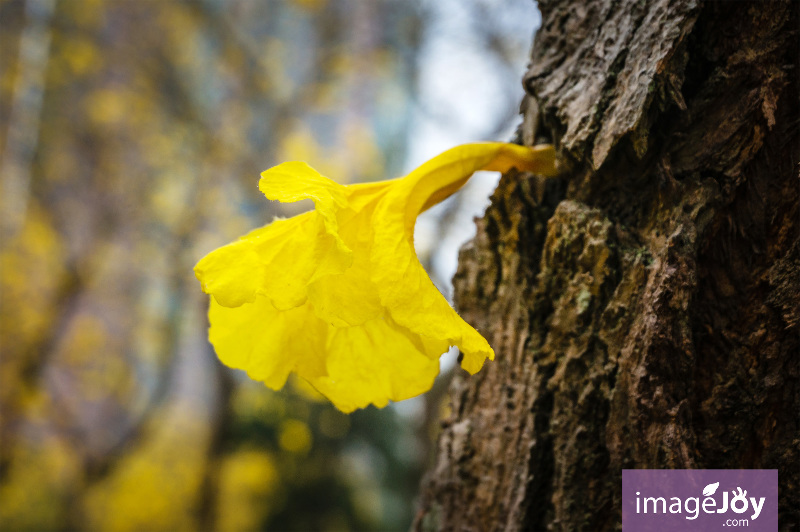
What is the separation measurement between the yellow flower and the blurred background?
1819mm

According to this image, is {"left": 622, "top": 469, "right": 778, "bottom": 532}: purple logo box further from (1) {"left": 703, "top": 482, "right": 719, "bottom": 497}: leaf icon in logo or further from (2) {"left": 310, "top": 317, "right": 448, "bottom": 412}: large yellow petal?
(2) {"left": 310, "top": 317, "right": 448, "bottom": 412}: large yellow petal

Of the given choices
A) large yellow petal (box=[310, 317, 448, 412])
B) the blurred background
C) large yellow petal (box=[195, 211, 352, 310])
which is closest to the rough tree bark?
large yellow petal (box=[310, 317, 448, 412])

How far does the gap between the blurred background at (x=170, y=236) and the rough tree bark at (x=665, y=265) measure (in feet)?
5.82

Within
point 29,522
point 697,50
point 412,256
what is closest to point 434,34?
point 697,50

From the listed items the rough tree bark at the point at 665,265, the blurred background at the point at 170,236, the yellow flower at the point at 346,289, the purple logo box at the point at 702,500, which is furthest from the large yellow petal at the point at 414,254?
the blurred background at the point at 170,236

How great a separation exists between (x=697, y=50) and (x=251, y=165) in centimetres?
238

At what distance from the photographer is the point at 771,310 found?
0.45 metres

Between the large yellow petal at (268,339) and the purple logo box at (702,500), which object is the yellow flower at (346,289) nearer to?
the large yellow petal at (268,339)

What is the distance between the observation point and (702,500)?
437 millimetres

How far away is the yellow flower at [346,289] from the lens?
0.38 m

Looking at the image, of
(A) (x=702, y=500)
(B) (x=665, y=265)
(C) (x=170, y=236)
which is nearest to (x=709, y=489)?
(A) (x=702, y=500)

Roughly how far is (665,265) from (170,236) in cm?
279

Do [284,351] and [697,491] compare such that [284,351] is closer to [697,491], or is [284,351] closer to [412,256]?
[412,256]

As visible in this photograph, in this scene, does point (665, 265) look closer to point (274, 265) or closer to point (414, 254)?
point (414, 254)
